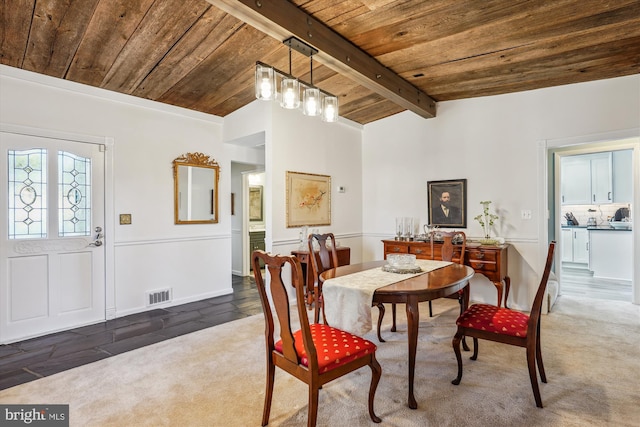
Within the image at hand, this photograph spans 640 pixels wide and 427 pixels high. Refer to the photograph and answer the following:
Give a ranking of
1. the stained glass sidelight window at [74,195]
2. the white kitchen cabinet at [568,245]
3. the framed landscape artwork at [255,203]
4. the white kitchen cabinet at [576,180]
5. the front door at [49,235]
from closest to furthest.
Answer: the front door at [49,235]
the stained glass sidelight window at [74,195]
the white kitchen cabinet at [576,180]
the white kitchen cabinet at [568,245]
the framed landscape artwork at [255,203]

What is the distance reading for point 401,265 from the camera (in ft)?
9.14

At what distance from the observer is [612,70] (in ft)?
11.5

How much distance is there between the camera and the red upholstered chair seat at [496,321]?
2164 millimetres

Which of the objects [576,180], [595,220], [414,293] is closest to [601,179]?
[576,180]

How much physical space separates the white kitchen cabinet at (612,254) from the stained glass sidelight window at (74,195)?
7.36 metres

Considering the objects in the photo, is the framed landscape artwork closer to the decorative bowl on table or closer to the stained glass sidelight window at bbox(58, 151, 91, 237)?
the stained glass sidelight window at bbox(58, 151, 91, 237)

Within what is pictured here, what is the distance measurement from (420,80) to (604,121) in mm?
2025

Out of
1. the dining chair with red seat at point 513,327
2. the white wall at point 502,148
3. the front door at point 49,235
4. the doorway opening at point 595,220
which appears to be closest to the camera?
the dining chair with red seat at point 513,327

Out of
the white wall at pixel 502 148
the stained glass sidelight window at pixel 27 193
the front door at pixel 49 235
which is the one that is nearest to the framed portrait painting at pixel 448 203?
the white wall at pixel 502 148

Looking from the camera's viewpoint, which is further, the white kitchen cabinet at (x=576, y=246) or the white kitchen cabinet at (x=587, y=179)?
the white kitchen cabinet at (x=576, y=246)

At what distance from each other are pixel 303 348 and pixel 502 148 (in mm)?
3799

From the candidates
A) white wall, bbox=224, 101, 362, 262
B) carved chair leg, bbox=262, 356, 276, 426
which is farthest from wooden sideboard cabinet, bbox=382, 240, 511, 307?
carved chair leg, bbox=262, 356, 276, 426

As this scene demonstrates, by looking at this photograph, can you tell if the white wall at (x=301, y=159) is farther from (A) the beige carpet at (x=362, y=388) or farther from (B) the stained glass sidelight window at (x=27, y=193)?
(B) the stained glass sidelight window at (x=27, y=193)

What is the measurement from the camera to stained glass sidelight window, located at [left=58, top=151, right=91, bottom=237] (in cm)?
350
